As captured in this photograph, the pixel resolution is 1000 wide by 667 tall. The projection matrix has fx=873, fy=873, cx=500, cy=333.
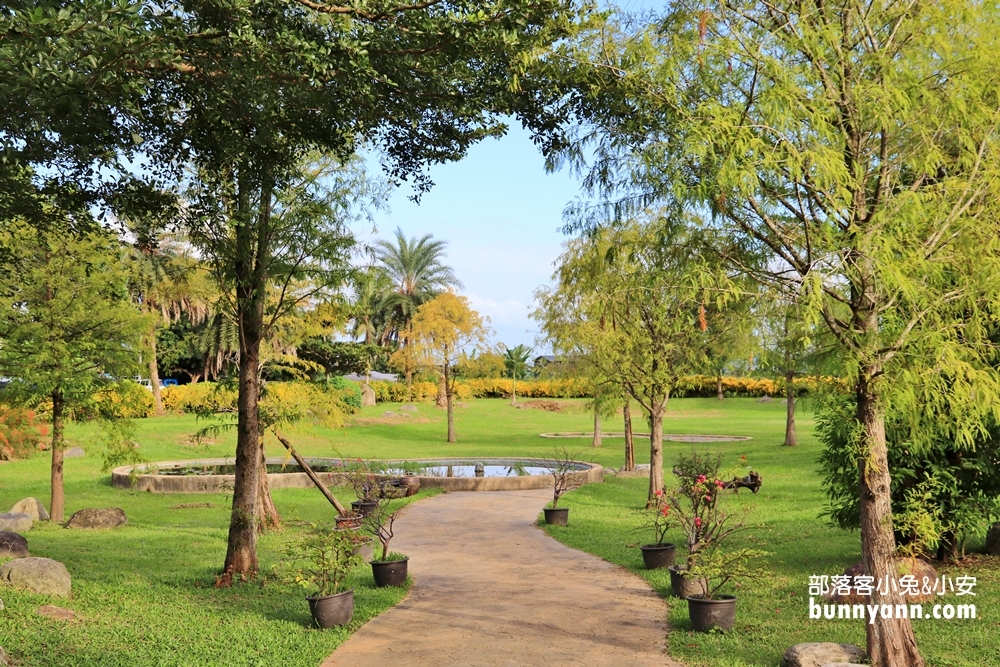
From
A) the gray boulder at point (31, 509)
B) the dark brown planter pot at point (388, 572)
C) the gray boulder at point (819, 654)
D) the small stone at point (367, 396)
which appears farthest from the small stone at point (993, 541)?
the small stone at point (367, 396)

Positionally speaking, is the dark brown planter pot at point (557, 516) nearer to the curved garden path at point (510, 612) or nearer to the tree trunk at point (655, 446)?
the curved garden path at point (510, 612)

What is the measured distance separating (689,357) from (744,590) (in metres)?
7.83

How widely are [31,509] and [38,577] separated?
26.4ft

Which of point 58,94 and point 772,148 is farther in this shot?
point 772,148

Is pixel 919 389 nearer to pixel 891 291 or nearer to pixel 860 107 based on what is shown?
pixel 891 291

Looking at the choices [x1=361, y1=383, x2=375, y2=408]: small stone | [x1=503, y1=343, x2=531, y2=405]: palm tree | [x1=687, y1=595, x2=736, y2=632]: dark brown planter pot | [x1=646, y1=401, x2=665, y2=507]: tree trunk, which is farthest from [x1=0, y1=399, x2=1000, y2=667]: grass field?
[x1=503, y1=343, x2=531, y2=405]: palm tree

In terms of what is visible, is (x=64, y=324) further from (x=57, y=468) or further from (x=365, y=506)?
(x=365, y=506)

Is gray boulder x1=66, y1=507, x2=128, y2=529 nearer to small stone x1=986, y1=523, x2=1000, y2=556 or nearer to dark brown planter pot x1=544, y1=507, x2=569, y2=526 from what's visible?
dark brown planter pot x1=544, y1=507, x2=569, y2=526

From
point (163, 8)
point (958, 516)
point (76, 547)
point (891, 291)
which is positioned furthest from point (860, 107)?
point (76, 547)

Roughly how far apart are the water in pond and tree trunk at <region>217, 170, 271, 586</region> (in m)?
14.1

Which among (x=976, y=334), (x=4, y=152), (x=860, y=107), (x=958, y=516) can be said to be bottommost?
(x=958, y=516)

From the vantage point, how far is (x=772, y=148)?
6.85m

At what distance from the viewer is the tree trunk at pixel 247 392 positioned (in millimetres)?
11438

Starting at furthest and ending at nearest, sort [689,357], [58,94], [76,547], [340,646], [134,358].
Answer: [689,357] → [134,358] → [76,547] → [340,646] → [58,94]
